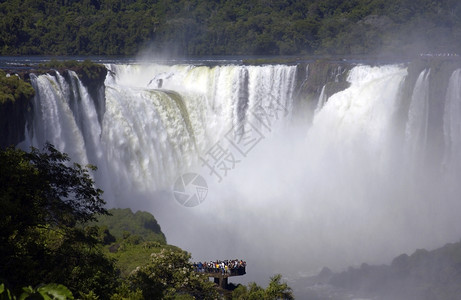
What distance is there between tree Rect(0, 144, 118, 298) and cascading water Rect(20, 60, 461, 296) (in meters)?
11.8

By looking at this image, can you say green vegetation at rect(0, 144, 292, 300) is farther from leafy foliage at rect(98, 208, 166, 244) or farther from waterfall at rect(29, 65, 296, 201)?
waterfall at rect(29, 65, 296, 201)

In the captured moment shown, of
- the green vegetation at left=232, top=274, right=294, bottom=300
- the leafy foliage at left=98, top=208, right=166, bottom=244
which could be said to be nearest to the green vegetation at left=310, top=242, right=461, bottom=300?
the leafy foliage at left=98, top=208, right=166, bottom=244

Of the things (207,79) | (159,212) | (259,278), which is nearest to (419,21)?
(207,79)

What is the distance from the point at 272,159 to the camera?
35812mm

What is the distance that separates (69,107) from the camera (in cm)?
2794

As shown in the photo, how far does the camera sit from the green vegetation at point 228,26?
57.9 metres

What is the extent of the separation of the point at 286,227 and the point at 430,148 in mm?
6408

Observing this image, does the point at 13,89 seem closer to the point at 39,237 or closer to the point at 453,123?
the point at 39,237

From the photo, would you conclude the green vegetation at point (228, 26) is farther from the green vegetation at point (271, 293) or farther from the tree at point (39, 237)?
the tree at point (39, 237)

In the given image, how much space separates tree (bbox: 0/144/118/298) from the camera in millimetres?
11258

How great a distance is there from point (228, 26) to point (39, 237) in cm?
5329

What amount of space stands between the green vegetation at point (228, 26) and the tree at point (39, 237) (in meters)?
44.1

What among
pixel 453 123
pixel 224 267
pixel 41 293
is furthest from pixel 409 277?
pixel 41 293

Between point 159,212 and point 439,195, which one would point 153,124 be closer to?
point 159,212
